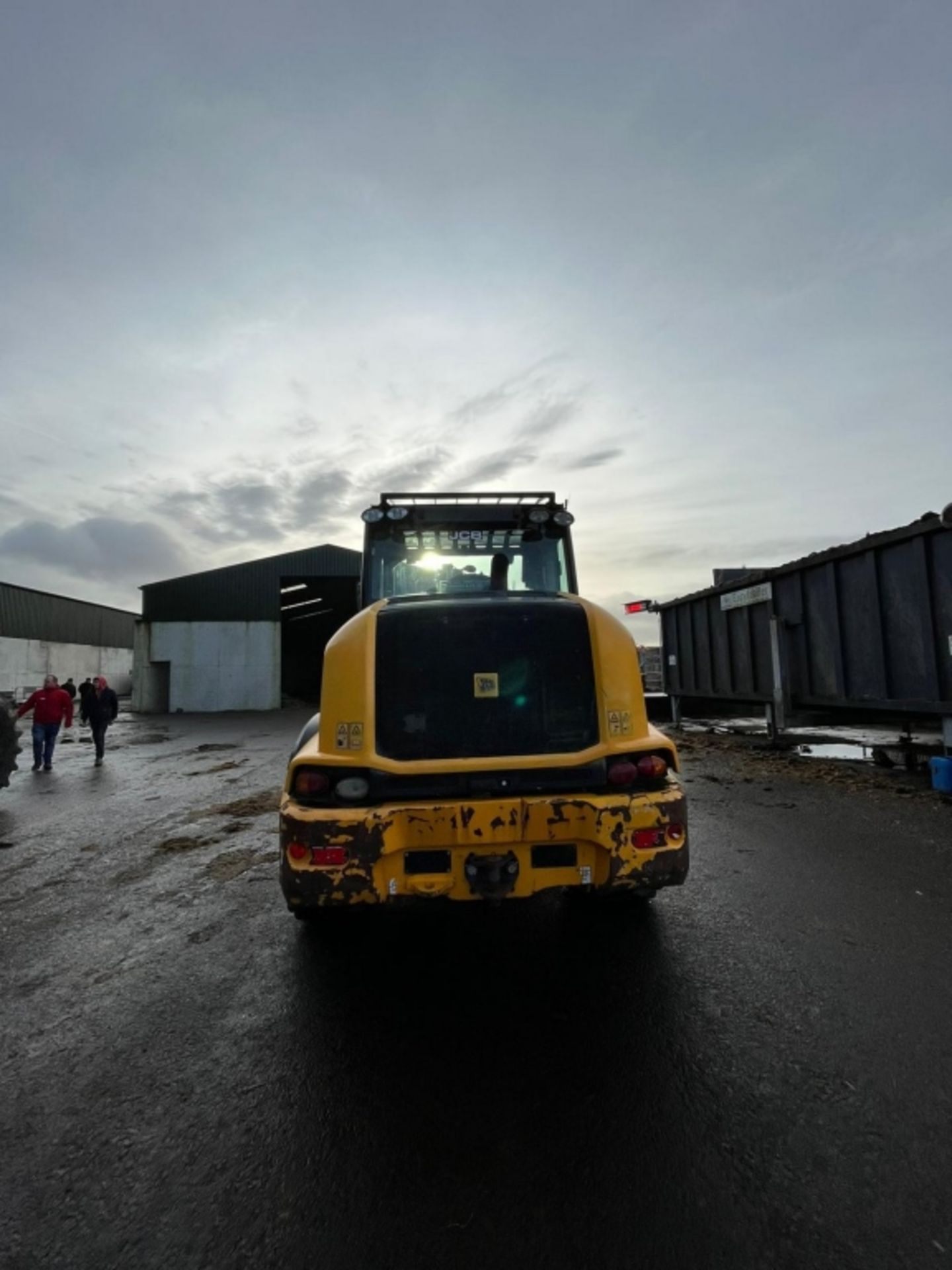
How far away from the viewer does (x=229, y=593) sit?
85.5ft

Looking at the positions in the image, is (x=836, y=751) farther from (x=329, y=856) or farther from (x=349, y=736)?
(x=329, y=856)

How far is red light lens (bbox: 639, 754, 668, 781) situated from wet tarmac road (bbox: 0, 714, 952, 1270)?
100 centimetres

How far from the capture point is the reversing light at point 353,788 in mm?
2834

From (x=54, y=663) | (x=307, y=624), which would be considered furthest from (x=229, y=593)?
(x=54, y=663)

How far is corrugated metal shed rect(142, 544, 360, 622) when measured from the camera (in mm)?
25938

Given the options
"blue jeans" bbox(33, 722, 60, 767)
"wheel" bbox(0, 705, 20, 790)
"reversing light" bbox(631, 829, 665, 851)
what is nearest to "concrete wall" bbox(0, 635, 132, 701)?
"blue jeans" bbox(33, 722, 60, 767)

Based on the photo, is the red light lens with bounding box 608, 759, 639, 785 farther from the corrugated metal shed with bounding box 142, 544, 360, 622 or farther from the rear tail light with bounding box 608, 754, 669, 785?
the corrugated metal shed with bounding box 142, 544, 360, 622

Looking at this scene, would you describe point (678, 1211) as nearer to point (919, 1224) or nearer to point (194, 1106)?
point (919, 1224)

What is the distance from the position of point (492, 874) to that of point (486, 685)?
0.91m

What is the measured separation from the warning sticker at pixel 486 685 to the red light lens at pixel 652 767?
0.78m

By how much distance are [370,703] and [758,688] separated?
9111mm

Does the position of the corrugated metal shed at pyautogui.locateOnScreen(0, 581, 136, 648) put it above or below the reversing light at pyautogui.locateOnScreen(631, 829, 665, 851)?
above

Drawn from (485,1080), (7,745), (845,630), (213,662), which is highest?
(213,662)

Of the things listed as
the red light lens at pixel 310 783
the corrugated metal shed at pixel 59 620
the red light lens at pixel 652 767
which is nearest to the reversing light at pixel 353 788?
the red light lens at pixel 310 783
